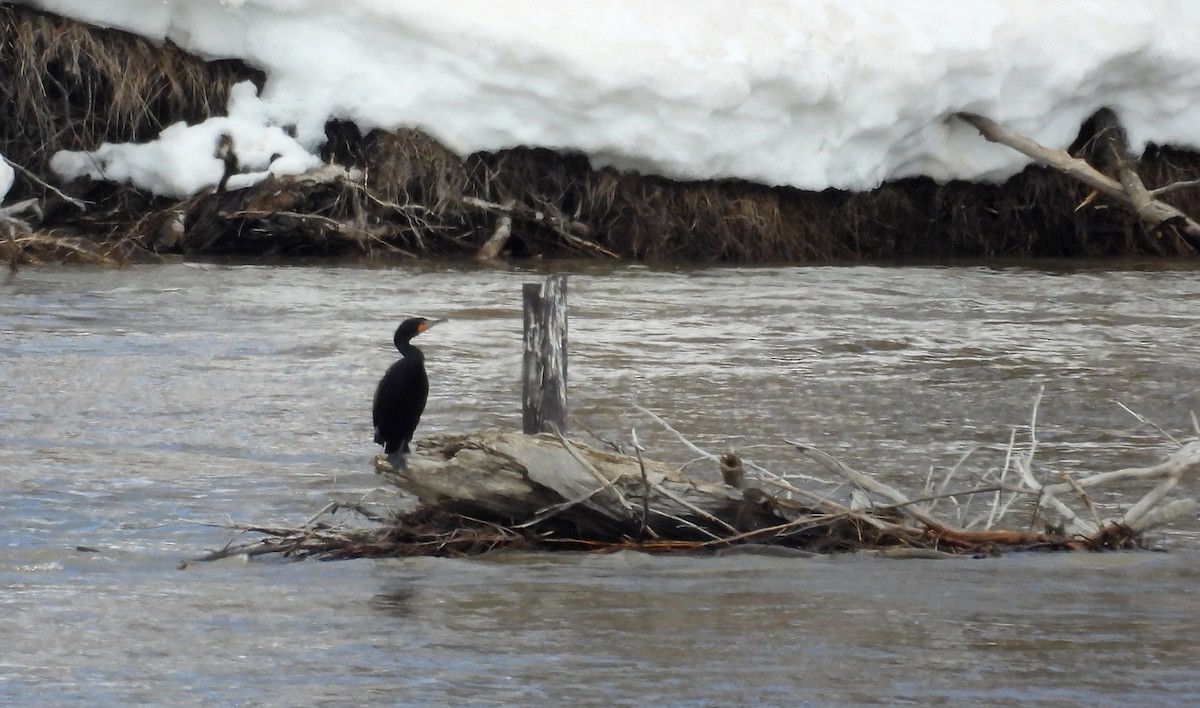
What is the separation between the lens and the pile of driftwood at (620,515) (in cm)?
478

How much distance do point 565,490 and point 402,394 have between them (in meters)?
0.83

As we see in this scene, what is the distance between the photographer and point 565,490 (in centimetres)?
477

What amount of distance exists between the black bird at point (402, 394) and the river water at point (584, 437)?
0.43 meters

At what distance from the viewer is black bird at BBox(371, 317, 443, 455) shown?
5355 mm

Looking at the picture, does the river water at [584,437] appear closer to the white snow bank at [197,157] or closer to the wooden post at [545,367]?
the wooden post at [545,367]

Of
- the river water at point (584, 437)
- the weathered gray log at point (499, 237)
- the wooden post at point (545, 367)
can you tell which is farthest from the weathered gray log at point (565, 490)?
the weathered gray log at point (499, 237)

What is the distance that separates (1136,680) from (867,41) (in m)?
10.1

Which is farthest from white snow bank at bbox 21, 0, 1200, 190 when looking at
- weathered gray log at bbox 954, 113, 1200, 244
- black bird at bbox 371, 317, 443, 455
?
black bird at bbox 371, 317, 443, 455

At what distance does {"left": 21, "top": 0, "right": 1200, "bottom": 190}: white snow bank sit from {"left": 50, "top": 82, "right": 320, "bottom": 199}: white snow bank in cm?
3

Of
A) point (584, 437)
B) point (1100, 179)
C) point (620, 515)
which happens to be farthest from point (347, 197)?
point (620, 515)

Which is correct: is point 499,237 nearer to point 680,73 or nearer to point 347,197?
point 347,197

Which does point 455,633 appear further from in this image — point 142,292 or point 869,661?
point 142,292

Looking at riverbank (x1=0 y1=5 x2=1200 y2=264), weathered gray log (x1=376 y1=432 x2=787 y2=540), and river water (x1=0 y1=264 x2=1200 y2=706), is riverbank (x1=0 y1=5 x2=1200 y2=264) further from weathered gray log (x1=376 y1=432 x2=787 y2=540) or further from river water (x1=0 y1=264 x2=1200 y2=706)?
weathered gray log (x1=376 y1=432 x2=787 y2=540)

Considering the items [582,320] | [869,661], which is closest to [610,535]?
[869,661]
